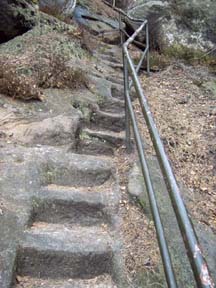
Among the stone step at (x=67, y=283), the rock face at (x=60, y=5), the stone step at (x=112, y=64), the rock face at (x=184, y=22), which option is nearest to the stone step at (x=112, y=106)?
the stone step at (x=112, y=64)

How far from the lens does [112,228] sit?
2826mm

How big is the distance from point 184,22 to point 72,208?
5.91 metres

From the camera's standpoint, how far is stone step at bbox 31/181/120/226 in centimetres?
288

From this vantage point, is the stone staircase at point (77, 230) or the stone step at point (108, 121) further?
the stone step at point (108, 121)

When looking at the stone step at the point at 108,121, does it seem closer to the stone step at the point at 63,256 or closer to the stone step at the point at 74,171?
the stone step at the point at 74,171

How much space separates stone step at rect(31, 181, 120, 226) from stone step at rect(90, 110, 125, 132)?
62.4 inches

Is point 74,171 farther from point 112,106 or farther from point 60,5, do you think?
point 60,5

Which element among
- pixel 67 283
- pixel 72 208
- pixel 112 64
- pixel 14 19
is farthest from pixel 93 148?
pixel 112 64

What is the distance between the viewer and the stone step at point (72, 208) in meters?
2.88

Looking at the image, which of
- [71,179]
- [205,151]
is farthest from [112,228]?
[205,151]

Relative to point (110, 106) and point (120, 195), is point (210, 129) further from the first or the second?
point (120, 195)

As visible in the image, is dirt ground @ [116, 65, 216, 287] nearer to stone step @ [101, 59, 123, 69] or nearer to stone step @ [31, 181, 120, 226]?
stone step @ [31, 181, 120, 226]

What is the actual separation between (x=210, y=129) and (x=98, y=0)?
28.9 feet

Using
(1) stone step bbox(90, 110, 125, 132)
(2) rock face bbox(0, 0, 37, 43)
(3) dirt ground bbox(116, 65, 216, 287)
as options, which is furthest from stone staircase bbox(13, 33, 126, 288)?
(2) rock face bbox(0, 0, 37, 43)
